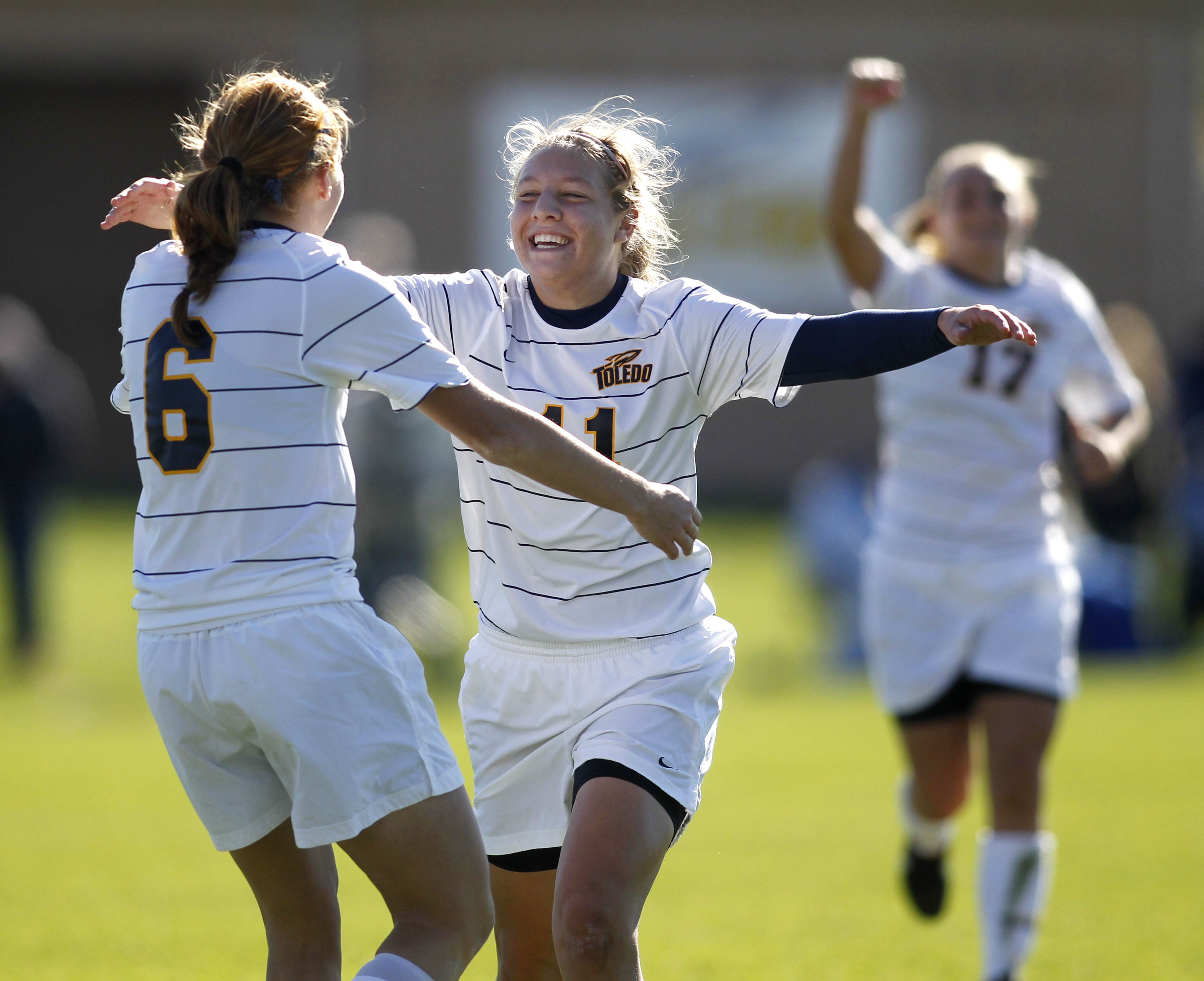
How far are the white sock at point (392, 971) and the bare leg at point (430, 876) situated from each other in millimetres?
12

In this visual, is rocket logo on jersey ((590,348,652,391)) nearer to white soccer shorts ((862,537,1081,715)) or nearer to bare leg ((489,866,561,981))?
bare leg ((489,866,561,981))

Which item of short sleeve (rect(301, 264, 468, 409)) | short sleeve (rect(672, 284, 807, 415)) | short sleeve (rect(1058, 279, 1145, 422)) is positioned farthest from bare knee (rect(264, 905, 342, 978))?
short sleeve (rect(1058, 279, 1145, 422))

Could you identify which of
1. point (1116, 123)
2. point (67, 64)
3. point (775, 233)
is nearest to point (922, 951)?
point (775, 233)

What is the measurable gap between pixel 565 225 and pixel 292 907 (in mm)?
1500

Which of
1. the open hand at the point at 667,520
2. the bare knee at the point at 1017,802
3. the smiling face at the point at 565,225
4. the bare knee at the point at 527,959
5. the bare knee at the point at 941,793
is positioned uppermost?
the smiling face at the point at 565,225

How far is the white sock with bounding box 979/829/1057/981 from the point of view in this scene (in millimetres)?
4375

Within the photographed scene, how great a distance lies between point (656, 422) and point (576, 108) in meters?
16.9

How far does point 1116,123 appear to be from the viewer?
19812 millimetres

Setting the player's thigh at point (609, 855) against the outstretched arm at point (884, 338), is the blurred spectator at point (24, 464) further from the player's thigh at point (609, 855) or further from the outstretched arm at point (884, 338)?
the outstretched arm at point (884, 338)

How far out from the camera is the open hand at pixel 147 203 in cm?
309

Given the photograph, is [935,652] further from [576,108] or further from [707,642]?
[576,108]

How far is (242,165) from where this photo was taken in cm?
279

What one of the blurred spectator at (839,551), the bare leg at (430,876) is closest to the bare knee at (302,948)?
the bare leg at (430,876)

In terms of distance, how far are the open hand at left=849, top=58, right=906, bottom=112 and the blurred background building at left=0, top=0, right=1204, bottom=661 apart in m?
14.3
